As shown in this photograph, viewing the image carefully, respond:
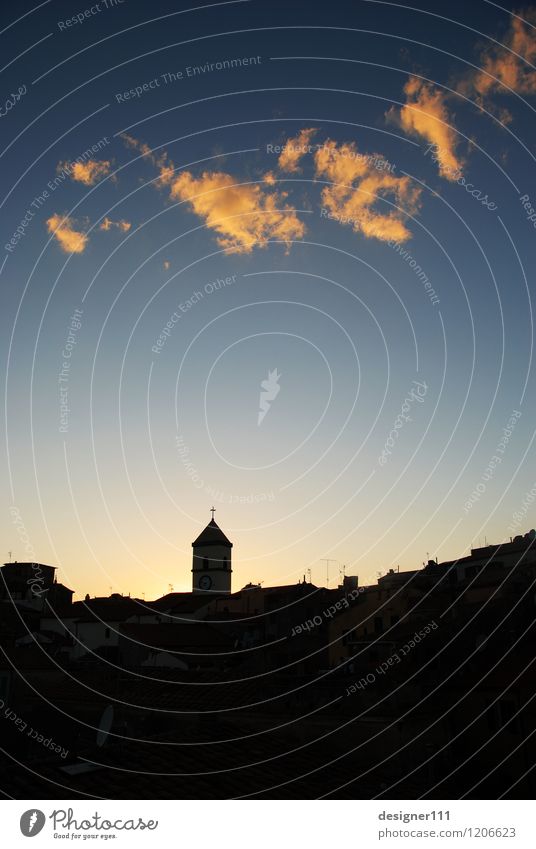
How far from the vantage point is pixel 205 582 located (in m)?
92.8

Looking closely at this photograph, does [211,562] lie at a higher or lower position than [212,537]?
lower

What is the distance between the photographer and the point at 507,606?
98.7ft

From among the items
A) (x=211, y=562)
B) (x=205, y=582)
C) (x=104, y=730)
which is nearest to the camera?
(x=104, y=730)

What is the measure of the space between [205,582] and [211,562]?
2.95 meters

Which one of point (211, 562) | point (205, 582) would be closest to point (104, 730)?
point (205, 582)

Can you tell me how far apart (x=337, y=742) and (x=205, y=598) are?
67730 mm

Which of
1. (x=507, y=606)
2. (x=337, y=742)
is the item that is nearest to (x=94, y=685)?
(x=337, y=742)

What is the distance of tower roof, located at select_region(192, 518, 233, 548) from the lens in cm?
9631

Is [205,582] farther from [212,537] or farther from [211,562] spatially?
[212,537]

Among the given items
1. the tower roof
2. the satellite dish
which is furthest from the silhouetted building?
the satellite dish

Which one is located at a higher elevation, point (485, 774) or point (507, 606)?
point (507, 606)

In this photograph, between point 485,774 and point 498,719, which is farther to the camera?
point 498,719
